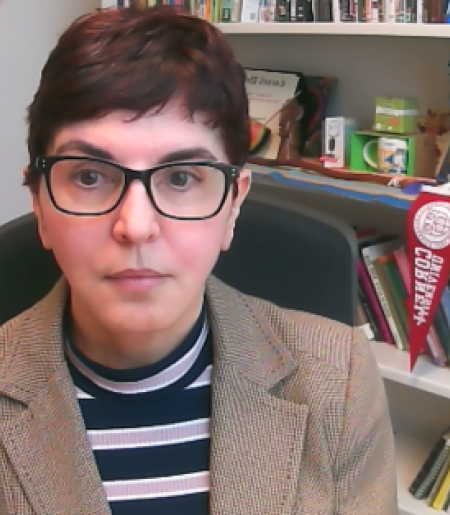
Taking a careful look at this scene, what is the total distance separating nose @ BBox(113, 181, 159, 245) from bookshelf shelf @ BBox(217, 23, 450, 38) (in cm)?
92

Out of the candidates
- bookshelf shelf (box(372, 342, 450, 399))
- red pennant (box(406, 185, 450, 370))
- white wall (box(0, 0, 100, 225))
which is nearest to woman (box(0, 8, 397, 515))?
red pennant (box(406, 185, 450, 370))

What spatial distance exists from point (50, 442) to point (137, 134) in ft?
1.23

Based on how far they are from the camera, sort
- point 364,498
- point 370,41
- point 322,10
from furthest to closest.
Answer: point 370,41 < point 322,10 < point 364,498

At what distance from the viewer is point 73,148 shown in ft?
2.47

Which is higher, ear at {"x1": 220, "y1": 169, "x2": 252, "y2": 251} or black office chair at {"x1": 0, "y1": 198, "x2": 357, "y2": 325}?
ear at {"x1": 220, "y1": 169, "x2": 252, "y2": 251}

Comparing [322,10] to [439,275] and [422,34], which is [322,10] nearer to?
[422,34]

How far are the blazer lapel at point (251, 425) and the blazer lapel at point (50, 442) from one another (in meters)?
0.15

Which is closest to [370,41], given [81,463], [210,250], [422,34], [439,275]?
[422,34]

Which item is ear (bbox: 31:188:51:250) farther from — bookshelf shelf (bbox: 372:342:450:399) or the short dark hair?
bookshelf shelf (bbox: 372:342:450:399)

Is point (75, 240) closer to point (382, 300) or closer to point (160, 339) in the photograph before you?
point (160, 339)

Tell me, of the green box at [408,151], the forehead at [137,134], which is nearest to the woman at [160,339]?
the forehead at [137,134]

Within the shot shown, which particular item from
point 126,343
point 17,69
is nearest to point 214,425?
point 126,343

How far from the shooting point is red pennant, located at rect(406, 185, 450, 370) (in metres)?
1.38

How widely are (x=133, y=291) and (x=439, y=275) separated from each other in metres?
0.85
